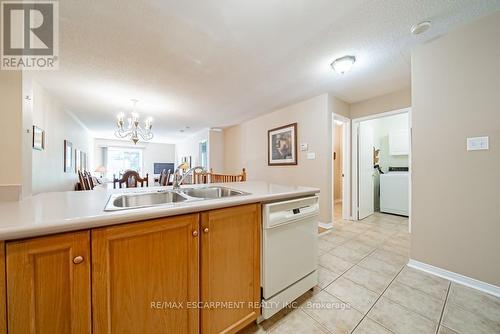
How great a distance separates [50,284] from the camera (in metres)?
0.65

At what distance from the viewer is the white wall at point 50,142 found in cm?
238

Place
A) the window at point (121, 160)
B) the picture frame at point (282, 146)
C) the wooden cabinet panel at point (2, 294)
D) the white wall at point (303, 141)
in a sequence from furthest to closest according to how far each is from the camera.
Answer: the window at point (121, 160) → the picture frame at point (282, 146) → the white wall at point (303, 141) → the wooden cabinet panel at point (2, 294)

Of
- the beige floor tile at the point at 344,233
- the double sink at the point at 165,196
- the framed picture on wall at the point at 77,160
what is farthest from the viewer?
the framed picture on wall at the point at 77,160

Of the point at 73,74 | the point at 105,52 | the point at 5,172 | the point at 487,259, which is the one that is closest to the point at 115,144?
the point at 73,74

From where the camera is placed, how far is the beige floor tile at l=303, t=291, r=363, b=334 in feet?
3.88

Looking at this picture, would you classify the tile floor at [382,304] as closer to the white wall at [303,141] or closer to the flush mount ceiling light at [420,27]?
the white wall at [303,141]

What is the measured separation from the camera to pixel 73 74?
2.23 m

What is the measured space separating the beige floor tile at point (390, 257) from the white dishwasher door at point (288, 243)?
1.13 m

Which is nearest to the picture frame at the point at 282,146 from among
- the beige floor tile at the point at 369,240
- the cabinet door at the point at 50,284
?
the beige floor tile at the point at 369,240

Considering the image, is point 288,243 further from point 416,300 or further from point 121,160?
point 121,160

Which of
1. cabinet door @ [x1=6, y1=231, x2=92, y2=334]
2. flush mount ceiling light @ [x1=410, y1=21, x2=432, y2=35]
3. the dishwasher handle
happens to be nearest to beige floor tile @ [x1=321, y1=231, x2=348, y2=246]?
the dishwasher handle

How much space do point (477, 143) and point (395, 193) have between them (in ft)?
8.30

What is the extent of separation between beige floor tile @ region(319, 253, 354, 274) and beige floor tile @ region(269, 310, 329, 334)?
0.71 metres

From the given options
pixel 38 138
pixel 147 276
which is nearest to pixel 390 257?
pixel 147 276
